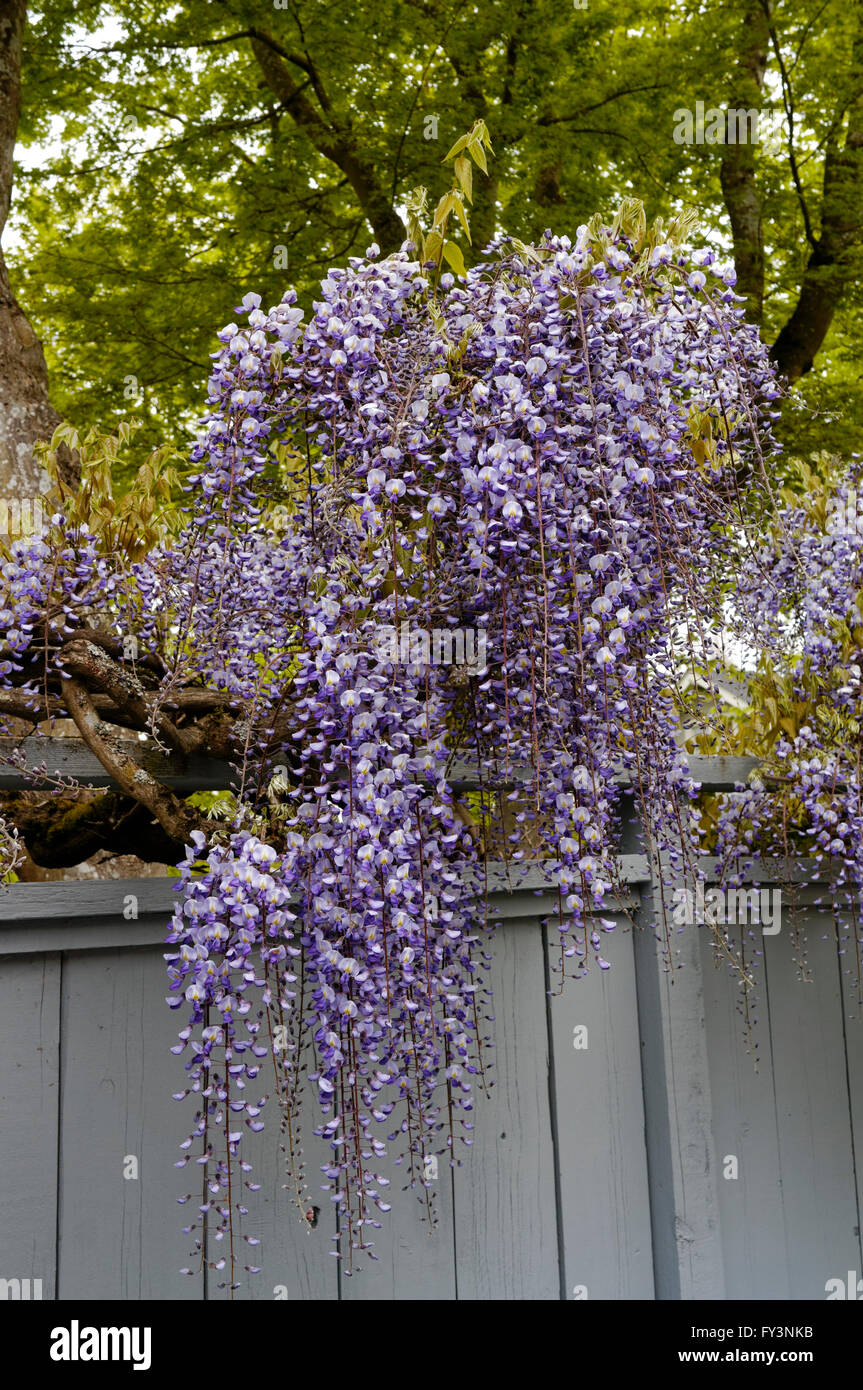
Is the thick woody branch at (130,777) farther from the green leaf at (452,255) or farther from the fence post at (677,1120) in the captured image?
the fence post at (677,1120)

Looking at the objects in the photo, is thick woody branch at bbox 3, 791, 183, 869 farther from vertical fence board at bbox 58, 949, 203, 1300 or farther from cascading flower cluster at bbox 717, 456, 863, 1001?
cascading flower cluster at bbox 717, 456, 863, 1001

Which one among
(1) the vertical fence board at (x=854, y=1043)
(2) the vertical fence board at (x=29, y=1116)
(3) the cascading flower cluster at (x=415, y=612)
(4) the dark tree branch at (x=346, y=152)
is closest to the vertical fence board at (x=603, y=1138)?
(3) the cascading flower cluster at (x=415, y=612)

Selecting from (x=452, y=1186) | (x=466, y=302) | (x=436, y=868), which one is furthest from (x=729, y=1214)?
(x=466, y=302)

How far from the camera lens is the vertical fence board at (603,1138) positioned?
2328mm

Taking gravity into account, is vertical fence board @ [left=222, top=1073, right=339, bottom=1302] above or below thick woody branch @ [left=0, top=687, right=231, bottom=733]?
below

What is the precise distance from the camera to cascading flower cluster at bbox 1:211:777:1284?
63.5 inches

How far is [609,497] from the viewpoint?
5.86ft

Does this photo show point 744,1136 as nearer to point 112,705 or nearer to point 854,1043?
point 854,1043

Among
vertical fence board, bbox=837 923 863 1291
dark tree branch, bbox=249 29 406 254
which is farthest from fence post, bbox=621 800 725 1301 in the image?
dark tree branch, bbox=249 29 406 254

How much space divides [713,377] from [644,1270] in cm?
189

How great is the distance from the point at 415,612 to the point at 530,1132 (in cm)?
121

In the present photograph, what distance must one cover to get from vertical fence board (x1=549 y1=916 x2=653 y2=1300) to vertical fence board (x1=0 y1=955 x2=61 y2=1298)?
1045 mm

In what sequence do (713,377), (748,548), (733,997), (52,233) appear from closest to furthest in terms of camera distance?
(713,377), (748,548), (733,997), (52,233)
